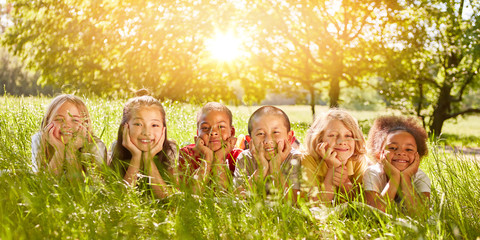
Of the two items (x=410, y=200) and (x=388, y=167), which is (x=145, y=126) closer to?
(x=388, y=167)

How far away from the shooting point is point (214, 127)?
163 inches

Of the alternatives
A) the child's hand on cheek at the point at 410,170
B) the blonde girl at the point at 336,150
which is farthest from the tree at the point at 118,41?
the child's hand on cheek at the point at 410,170

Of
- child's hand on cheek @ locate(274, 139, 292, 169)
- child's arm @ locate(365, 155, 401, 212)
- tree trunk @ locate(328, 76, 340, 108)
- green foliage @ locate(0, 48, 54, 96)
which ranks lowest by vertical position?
child's arm @ locate(365, 155, 401, 212)

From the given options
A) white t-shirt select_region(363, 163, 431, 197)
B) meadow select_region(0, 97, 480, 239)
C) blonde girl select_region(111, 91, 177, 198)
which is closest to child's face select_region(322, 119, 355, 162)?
white t-shirt select_region(363, 163, 431, 197)

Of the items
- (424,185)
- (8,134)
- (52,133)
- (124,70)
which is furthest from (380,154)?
(124,70)

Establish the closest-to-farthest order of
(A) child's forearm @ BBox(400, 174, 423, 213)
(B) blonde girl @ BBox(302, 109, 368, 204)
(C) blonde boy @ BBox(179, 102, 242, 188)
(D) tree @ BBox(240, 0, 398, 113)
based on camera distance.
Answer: (A) child's forearm @ BBox(400, 174, 423, 213), (B) blonde girl @ BBox(302, 109, 368, 204), (C) blonde boy @ BBox(179, 102, 242, 188), (D) tree @ BBox(240, 0, 398, 113)

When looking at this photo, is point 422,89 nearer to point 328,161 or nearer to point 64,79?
point 64,79

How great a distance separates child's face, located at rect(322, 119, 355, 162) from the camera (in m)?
3.59

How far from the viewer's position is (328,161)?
11.6 ft

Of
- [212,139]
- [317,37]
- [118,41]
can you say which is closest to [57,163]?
[212,139]

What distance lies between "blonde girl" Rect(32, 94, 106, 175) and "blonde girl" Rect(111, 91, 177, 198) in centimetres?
20

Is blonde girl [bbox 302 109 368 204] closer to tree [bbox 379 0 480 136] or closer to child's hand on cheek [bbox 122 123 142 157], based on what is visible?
child's hand on cheek [bbox 122 123 142 157]

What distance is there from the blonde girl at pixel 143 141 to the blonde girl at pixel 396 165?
5.00ft

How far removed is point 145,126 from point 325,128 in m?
1.46
